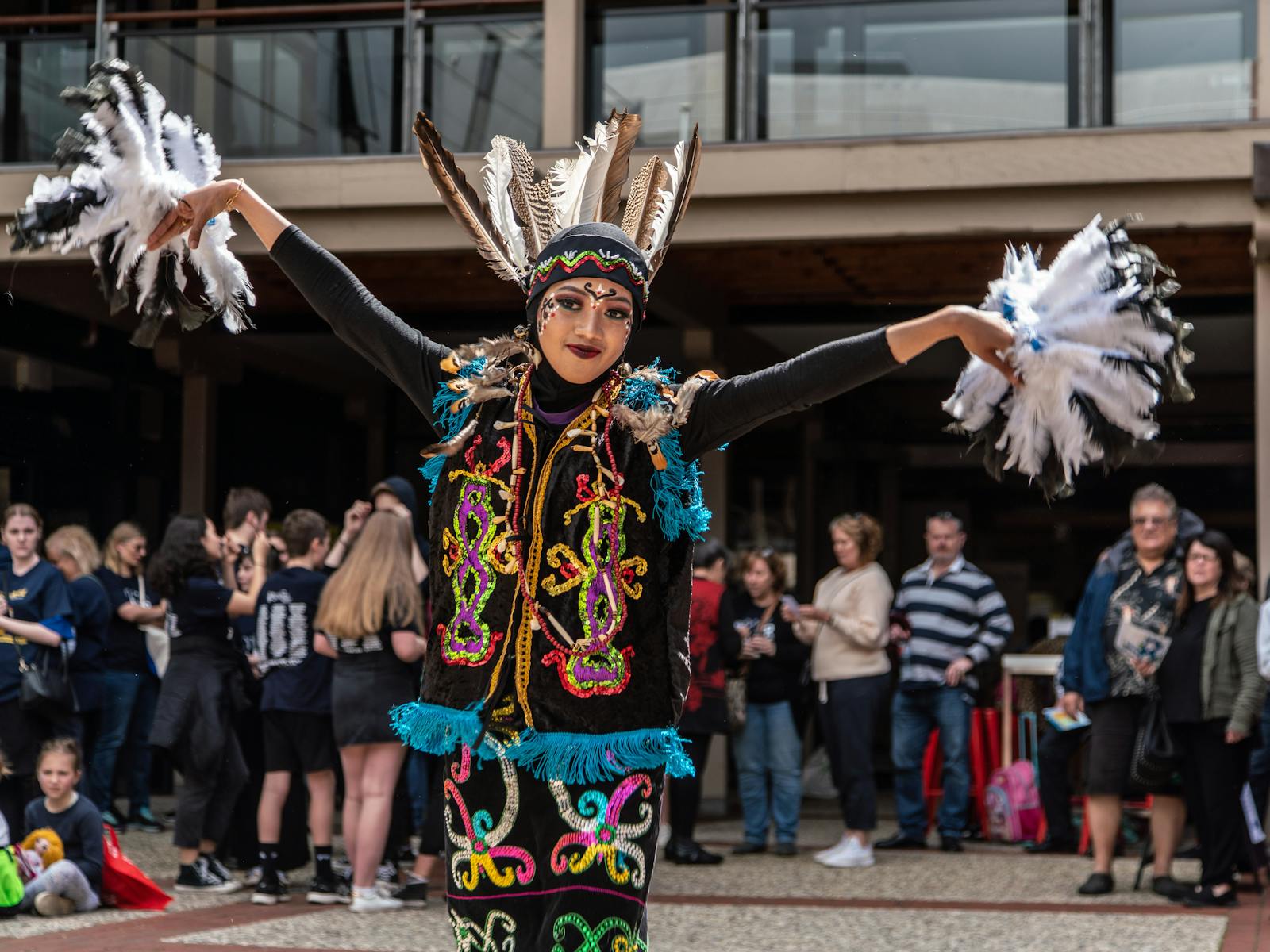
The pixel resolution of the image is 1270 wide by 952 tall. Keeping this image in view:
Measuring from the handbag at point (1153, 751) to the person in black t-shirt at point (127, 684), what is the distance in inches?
223

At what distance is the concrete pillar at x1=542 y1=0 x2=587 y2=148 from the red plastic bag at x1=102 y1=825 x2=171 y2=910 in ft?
16.5

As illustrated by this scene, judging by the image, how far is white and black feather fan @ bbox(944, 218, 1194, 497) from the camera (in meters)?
3.04

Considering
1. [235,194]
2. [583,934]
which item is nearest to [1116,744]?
[583,934]

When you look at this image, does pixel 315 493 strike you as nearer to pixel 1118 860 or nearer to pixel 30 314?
pixel 30 314

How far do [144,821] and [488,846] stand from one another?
841cm

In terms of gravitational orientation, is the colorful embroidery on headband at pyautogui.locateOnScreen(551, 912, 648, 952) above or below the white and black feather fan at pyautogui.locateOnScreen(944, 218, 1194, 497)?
below

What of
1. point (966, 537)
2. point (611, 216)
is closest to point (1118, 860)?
point (966, 537)

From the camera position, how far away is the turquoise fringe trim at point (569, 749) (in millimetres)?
3242

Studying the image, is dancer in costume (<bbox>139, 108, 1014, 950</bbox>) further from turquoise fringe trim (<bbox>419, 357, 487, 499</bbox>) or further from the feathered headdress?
the feathered headdress

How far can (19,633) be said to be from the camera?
8.55 m

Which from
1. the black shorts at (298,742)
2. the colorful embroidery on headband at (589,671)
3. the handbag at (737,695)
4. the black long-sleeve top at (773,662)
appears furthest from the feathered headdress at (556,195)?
the handbag at (737,695)

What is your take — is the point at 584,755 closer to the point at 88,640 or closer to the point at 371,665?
Result: the point at 371,665

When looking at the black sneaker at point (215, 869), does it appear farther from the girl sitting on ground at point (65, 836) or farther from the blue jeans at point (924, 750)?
the blue jeans at point (924, 750)

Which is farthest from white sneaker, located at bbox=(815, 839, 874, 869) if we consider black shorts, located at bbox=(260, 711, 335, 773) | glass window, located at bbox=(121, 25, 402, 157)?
glass window, located at bbox=(121, 25, 402, 157)
